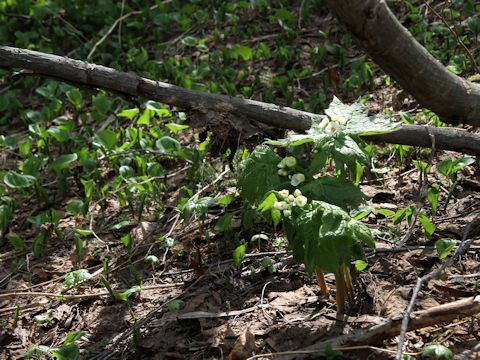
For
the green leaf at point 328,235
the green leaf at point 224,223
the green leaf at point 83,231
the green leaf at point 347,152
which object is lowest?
the green leaf at point 83,231

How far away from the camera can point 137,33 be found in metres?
5.80

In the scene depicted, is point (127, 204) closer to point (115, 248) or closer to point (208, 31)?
point (115, 248)

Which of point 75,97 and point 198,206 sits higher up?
point 75,97

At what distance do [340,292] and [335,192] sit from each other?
0.40m

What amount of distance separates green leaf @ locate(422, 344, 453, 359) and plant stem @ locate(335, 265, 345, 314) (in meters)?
0.36

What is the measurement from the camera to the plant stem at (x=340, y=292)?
7.54 ft

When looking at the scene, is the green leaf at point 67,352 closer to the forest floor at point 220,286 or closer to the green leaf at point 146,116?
the forest floor at point 220,286

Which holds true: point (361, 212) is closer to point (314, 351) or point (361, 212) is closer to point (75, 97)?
point (314, 351)

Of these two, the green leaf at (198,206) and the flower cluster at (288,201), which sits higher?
the flower cluster at (288,201)

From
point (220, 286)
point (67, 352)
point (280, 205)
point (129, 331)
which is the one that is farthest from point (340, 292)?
point (67, 352)

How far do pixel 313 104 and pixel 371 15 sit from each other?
1.93 metres

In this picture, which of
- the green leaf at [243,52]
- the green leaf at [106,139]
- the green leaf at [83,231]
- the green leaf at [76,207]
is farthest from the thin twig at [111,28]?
the green leaf at [83,231]

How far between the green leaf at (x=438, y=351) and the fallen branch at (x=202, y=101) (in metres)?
1.01

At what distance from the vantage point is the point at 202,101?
3086 millimetres
